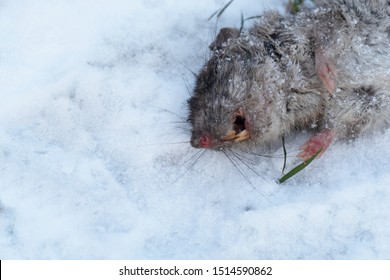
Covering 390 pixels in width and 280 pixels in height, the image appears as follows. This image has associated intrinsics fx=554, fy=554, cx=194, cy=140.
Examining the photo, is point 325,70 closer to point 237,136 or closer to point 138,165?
point 237,136

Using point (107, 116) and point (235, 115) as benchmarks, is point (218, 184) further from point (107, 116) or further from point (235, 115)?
point (107, 116)

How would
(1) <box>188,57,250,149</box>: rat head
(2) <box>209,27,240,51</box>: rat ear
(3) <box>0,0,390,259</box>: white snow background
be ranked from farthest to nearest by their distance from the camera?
1. (2) <box>209,27,240,51</box>: rat ear
2. (1) <box>188,57,250,149</box>: rat head
3. (3) <box>0,0,390,259</box>: white snow background

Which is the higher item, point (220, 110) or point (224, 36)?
point (224, 36)

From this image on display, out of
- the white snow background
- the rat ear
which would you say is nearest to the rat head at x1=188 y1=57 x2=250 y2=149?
the white snow background

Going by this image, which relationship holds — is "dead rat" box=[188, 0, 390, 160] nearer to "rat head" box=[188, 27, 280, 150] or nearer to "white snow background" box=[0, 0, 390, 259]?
"rat head" box=[188, 27, 280, 150]

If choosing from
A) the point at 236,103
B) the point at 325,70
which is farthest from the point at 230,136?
the point at 325,70

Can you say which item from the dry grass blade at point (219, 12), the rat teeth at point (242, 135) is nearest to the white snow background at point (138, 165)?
the dry grass blade at point (219, 12)
